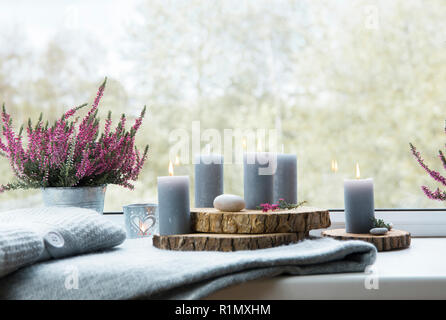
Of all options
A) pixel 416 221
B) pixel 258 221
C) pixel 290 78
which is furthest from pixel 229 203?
pixel 290 78

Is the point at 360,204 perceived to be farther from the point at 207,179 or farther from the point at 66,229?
the point at 66,229

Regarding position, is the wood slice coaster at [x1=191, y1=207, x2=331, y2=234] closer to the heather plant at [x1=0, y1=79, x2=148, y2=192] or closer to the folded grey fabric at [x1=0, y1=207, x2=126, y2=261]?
the folded grey fabric at [x1=0, y1=207, x2=126, y2=261]

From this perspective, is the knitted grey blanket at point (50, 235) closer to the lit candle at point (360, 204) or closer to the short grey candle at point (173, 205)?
the short grey candle at point (173, 205)

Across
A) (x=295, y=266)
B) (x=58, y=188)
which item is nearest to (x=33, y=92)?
(x=58, y=188)

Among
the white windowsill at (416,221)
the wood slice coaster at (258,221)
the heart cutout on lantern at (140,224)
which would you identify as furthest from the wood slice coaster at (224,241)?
the white windowsill at (416,221)

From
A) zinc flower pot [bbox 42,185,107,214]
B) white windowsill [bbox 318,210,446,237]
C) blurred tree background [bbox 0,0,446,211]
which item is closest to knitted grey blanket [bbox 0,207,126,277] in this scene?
zinc flower pot [bbox 42,185,107,214]

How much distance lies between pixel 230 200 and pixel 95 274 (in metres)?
0.31

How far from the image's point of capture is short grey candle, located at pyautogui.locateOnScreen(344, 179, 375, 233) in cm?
103

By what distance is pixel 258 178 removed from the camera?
39.7 inches

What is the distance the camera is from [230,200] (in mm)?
915

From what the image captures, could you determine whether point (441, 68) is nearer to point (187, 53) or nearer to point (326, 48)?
point (326, 48)

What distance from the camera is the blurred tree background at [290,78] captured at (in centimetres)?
229

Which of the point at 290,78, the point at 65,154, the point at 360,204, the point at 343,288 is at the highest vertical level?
the point at 290,78

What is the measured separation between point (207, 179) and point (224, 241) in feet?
0.85
